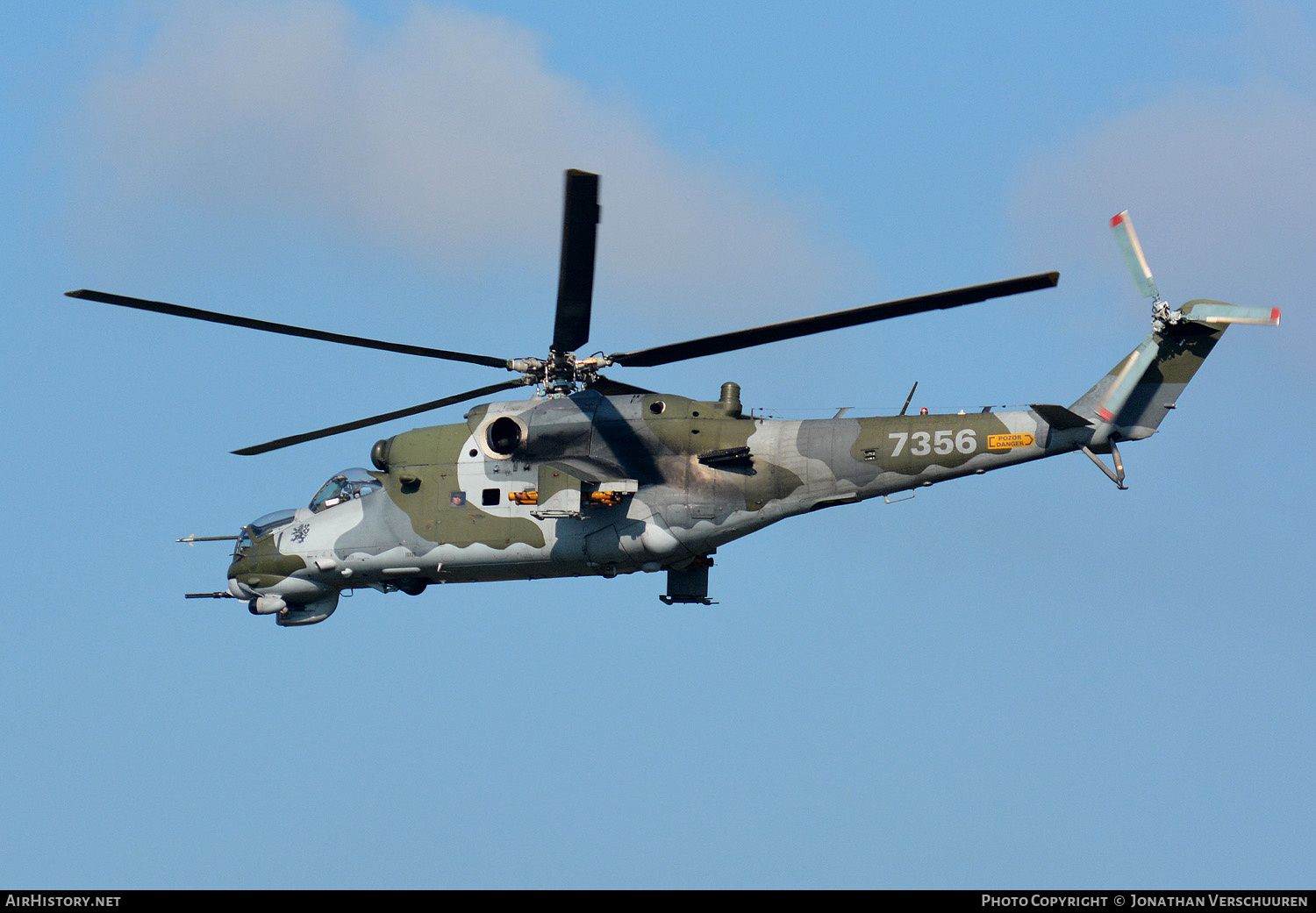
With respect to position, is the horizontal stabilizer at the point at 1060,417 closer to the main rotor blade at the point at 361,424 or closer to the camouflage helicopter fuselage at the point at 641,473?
the camouflage helicopter fuselage at the point at 641,473

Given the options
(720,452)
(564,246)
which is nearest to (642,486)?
(720,452)

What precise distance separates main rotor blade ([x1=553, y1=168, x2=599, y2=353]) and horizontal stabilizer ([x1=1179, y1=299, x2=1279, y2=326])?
11497 millimetres

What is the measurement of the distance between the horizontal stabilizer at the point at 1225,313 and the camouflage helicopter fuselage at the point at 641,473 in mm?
334

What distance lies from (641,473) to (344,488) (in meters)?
6.96

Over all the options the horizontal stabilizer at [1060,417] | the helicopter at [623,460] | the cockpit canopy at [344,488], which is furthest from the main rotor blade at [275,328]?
the horizontal stabilizer at [1060,417]

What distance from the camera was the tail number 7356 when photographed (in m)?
31.8

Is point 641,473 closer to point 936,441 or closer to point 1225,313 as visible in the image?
point 936,441

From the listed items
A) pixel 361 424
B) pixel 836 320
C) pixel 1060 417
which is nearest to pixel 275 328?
pixel 361 424

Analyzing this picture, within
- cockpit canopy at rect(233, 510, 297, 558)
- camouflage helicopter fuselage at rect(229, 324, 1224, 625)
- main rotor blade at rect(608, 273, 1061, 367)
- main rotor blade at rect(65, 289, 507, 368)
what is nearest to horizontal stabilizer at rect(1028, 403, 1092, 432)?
camouflage helicopter fuselage at rect(229, 324, 1224, 625)

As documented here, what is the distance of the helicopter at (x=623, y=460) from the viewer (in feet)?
104

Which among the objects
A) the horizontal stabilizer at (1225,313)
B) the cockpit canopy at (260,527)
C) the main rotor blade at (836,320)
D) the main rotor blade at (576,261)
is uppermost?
the horizontal stabilizer at (1225,313)

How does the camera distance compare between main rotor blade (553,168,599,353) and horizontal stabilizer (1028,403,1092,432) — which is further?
horizontal stabilizer (1028,403,1092,432)

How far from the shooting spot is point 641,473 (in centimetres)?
3297

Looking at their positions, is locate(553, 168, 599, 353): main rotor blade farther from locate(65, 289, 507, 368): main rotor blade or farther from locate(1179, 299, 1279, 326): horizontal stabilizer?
locate(1179, 299, 1279, 326): horizontal stabilizer
